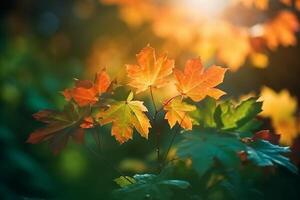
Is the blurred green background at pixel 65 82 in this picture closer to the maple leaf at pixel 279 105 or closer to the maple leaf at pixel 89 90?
the maple leaf at pixel 279 105

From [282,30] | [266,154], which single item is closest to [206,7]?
[282,30]

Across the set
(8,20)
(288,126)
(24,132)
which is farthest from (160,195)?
(8,20)

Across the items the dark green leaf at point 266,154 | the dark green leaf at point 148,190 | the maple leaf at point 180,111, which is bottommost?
the dark green leaf at point 148,190

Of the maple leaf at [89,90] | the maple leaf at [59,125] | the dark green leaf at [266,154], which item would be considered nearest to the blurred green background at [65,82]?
the maple leaf at [59,125]

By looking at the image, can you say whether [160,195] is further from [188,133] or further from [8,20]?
[8,20]

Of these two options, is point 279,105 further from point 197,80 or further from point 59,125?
point 59,125
